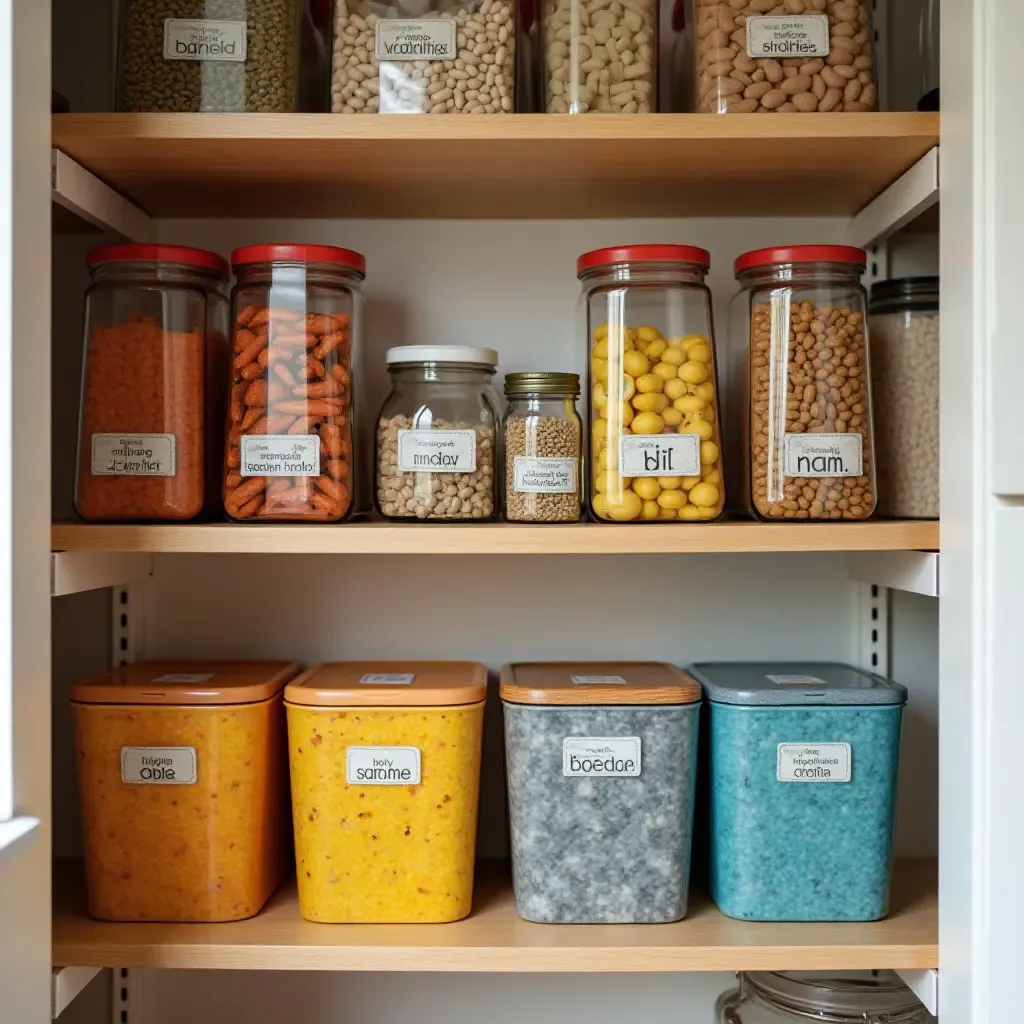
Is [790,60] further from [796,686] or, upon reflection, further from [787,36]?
[796,686]

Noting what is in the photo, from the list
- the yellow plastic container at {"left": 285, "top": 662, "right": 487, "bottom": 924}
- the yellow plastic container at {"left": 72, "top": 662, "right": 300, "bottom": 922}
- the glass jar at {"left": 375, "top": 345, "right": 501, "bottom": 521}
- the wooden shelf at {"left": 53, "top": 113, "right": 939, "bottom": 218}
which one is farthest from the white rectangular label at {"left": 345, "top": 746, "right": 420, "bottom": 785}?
the wooden shelf at {"left": 53, "top": 113, "right": 939, "bottom": 218}

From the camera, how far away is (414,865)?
1085 mm

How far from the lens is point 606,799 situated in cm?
108

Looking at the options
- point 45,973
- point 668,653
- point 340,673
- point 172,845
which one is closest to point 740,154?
point 668,653

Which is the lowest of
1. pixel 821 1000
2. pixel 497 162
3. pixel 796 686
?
pixel 821 1000

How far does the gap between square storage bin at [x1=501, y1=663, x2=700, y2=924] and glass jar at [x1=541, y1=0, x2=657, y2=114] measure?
23.5 inches

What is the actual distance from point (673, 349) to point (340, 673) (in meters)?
0.51

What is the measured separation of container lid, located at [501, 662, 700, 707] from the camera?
3.54 ft

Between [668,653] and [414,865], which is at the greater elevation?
[668,653]

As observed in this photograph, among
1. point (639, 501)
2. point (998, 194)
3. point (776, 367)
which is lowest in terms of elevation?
point (639, 501)

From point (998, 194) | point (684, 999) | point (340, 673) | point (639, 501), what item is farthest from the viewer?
point (684, 999)

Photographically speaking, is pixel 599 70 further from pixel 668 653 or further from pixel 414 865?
pixel 414 865

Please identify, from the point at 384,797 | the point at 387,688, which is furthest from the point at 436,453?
the point at 384,797

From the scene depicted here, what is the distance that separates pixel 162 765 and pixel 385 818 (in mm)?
233
